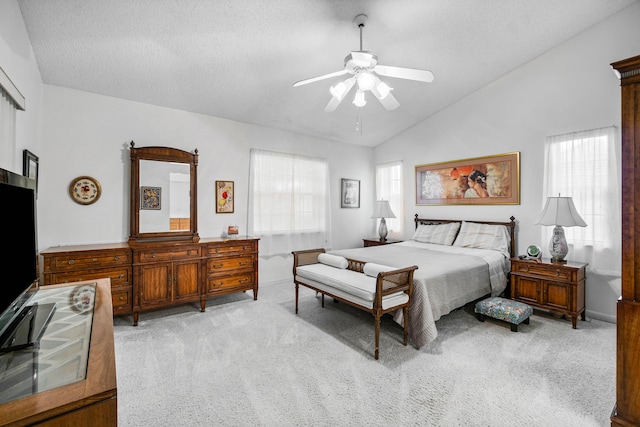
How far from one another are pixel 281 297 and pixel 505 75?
4.53 m

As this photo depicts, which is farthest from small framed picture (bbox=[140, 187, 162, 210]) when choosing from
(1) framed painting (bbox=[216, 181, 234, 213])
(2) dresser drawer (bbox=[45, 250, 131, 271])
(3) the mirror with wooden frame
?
(1) framed painting (bbox=[216, 181, 234, 213])

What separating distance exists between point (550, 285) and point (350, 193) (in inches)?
139

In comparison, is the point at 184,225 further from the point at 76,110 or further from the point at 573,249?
the point at 573,249

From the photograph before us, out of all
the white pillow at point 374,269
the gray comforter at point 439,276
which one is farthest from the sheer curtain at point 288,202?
the white pillow at point 374,269

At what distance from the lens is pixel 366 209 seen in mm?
6332

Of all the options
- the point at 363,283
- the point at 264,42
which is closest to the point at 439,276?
the point at 363,283

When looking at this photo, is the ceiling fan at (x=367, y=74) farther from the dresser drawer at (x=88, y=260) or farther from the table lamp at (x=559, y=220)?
the dresser drawer at (x=88, y=260)

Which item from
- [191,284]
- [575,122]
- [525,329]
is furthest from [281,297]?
[575,122]

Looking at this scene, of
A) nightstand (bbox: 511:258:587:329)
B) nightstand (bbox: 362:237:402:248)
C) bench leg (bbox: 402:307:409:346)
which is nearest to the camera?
bench leg (bbox: 402:307:409:346)

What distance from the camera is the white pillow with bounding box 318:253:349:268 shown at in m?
3.51

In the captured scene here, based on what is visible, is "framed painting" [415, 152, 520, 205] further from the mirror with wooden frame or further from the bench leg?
the mirror with wooden frame

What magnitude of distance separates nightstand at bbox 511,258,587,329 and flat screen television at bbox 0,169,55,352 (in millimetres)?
4335

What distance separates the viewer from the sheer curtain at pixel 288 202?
15.7ft

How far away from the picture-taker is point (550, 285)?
3.41 m
